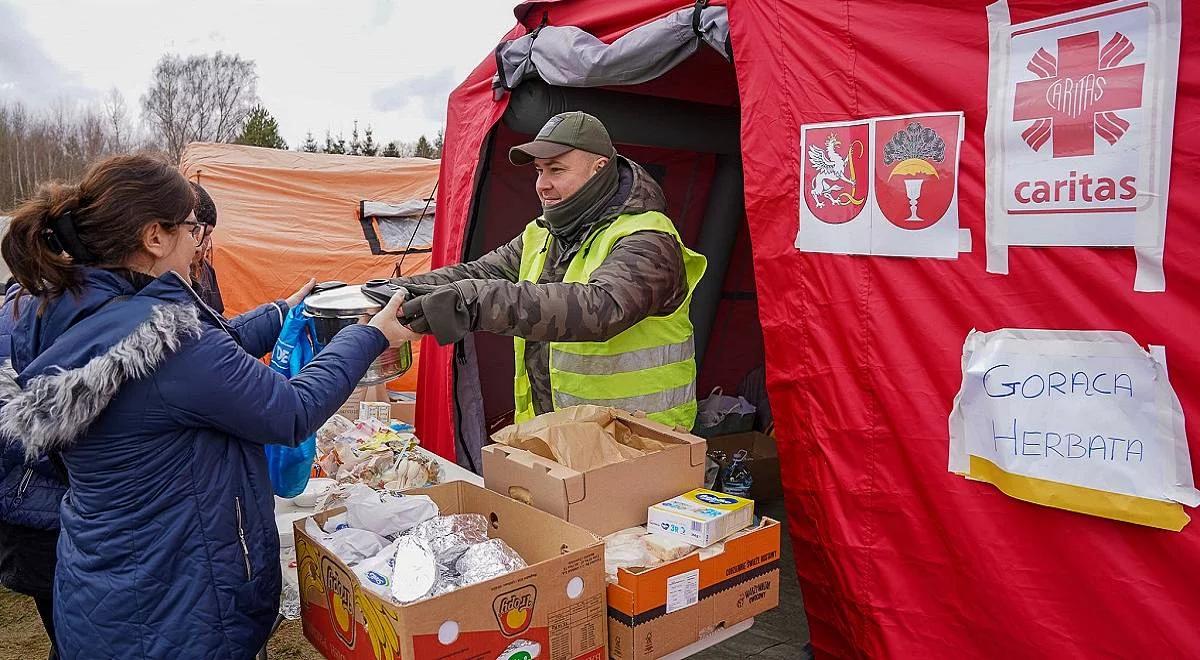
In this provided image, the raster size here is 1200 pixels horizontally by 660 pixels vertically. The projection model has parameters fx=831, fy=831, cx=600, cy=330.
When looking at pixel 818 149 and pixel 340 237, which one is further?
pixel 340 237

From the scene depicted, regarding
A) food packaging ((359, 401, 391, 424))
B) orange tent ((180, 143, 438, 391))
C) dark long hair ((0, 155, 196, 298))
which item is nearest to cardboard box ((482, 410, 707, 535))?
dark long hair ((0, 155, 196, 298))

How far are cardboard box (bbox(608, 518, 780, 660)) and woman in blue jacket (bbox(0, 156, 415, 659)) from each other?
0.73m

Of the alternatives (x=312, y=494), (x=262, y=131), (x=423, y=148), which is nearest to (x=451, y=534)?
(x=312, y=494)

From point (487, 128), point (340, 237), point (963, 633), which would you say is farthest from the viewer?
point (340, 237)

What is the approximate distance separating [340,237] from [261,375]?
19.9 ft

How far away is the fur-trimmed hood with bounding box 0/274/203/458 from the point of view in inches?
58.4

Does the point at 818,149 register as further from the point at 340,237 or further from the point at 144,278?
the point at 340,237

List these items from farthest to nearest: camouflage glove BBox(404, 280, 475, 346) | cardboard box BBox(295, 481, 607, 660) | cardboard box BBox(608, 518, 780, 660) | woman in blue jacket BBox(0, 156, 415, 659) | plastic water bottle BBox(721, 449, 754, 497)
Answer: plastic water bottle BBox(721, 449, 754, 497)
camouflage glove BBox(404, 280, 475, 346)
cardboard box BBox(608, 518, 780, 660)
woman in blue jacket BBox(0, 156, 415, 659)
cardboard box BBox(295, 481, 607, 660)

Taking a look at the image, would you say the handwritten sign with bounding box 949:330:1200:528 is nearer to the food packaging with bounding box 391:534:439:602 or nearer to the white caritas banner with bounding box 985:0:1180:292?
the white caritas banner with bounding box 985:0:1180:292

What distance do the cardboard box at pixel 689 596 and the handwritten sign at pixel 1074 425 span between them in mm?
534

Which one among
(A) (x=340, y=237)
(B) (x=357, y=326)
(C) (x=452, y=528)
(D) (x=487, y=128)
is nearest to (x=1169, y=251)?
(C) (x=452, y=528)

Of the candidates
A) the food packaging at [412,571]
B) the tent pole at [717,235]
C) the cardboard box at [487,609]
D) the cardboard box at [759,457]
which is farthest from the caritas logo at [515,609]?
the tent pole at [717,235]

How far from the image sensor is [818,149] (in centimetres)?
224

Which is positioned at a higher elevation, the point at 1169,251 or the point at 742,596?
the point at 1169,251
